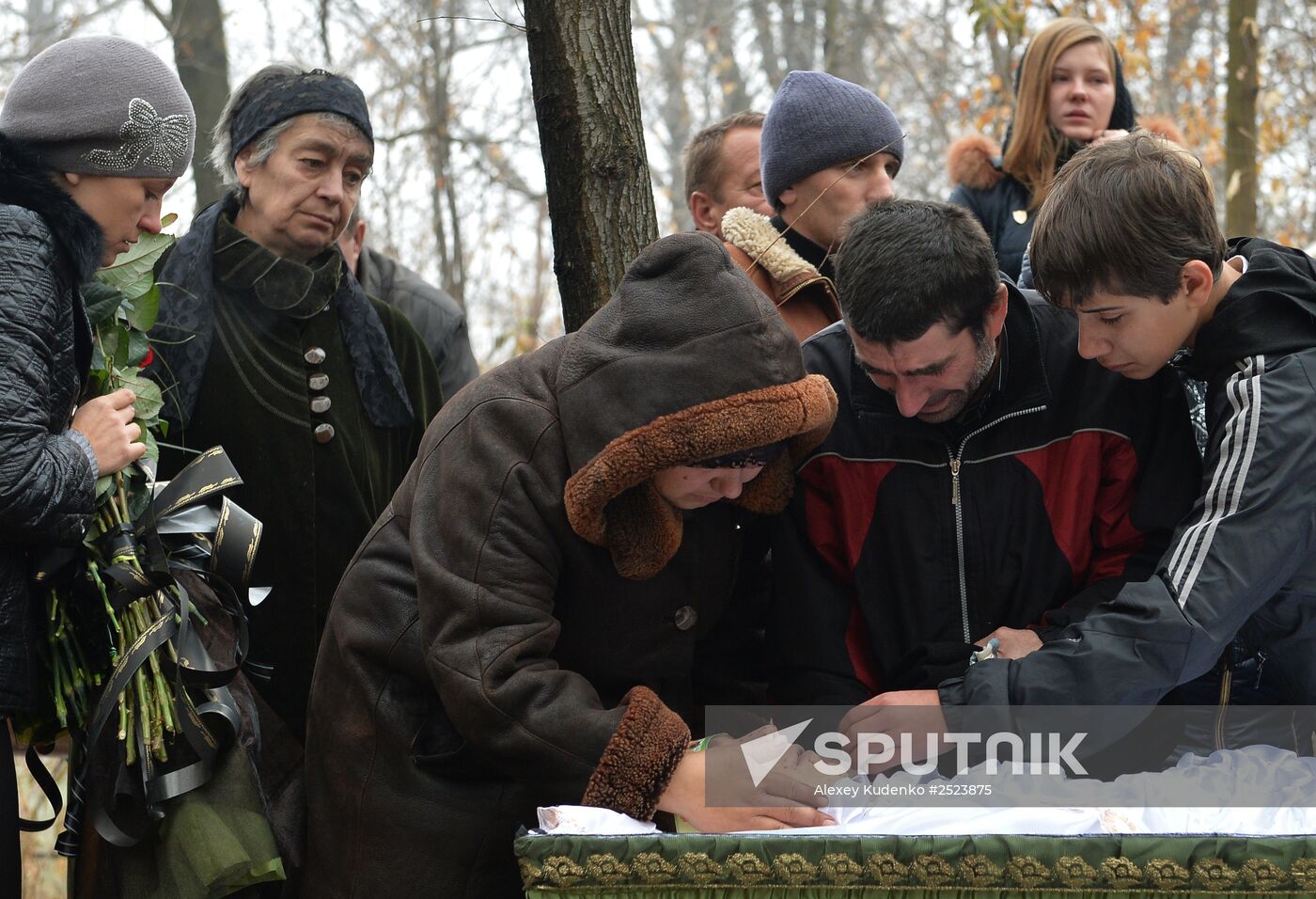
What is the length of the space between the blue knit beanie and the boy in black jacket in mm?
955

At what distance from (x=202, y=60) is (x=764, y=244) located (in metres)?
4.97

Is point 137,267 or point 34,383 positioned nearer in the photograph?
point 34,383

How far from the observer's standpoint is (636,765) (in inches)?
81.3

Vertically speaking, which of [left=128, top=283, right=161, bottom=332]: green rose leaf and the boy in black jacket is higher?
[left=128, top=283, right=161, bottom=332]: green rose leaf

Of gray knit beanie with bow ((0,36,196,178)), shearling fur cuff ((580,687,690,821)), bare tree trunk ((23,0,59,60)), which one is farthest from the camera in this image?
bare tree trunk ((23,0,59,60))

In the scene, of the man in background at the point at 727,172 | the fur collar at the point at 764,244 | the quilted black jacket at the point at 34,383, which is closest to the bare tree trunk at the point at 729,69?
the man in background at the point at 727,172

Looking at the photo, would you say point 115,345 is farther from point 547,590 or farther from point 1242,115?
point 1242,115

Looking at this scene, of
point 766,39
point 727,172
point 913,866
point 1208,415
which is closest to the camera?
point 913,866

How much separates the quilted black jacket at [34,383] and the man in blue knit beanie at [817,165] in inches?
58.0

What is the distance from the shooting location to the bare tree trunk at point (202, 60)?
7.11m

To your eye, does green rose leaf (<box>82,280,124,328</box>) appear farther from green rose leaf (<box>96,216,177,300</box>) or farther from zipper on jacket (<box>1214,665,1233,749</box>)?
zipper on jacket (<box>1214,665,1233,749</box>)

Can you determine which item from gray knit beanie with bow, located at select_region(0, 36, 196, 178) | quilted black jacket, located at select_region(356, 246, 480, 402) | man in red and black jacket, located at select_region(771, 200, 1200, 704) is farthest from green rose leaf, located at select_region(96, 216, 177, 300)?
man in red and black jacket, located at select_region(771, 200, 1200, 704)

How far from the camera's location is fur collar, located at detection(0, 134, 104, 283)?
239 centimetres

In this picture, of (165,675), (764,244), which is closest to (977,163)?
(764,244)
